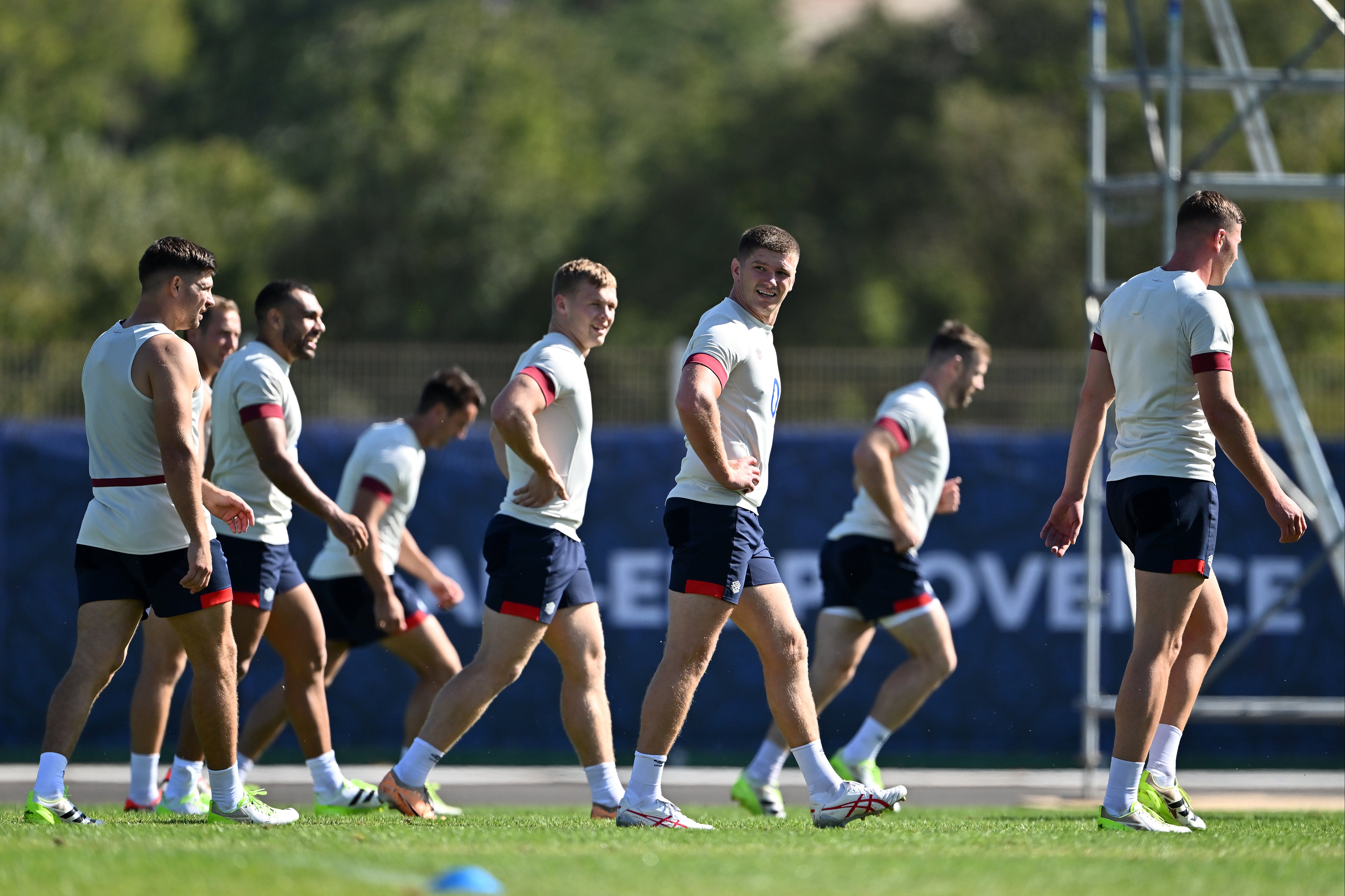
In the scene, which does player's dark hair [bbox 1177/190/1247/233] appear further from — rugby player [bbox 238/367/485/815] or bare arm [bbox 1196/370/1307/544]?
rugby player [bbox 238/367/485/815]

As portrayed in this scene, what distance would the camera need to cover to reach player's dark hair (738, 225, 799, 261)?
5875mm

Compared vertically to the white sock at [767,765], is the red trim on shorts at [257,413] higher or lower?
higher

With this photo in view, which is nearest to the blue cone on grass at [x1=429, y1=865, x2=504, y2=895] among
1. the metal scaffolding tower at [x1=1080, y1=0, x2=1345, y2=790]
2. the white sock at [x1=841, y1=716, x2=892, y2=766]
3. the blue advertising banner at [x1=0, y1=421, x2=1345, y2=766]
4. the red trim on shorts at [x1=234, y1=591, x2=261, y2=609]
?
the red trim on shorts at [x1=234, y1=591, x2=261, y2=609]

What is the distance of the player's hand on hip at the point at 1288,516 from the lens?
5.59 metres

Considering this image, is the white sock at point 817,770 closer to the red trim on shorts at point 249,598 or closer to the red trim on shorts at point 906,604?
the red trim on shorts at point 906,604

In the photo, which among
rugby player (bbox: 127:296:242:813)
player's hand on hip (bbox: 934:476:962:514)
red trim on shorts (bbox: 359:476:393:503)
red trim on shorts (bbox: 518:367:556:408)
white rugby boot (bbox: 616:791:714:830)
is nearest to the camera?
white rugby boot (bbox: 616:791:714:830)

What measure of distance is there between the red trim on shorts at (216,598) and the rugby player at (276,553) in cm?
75

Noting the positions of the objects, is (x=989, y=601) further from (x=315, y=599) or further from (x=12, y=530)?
(x=12, y=530)

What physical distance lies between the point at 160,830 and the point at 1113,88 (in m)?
6.53

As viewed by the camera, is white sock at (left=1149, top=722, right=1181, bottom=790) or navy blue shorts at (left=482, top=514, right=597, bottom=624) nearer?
white sock at (left=1149, top=722, right=1181, bottom=790)

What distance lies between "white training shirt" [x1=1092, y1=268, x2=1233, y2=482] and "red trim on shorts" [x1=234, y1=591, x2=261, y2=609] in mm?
3362

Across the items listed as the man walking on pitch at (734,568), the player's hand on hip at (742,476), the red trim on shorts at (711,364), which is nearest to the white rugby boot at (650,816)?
the man walking on pitch at (734,568)

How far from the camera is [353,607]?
7.44 m

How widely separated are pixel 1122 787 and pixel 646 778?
169 cm
